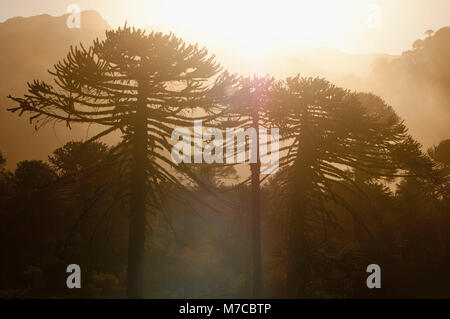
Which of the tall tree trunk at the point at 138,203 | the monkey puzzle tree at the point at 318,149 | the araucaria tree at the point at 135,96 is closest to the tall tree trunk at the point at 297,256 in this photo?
the monkey puzzle tree at the point at 318,149

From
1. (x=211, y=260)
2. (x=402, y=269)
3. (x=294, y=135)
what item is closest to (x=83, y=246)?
(x=211, y=260)

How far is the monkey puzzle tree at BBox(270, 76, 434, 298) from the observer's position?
13328 millimetres

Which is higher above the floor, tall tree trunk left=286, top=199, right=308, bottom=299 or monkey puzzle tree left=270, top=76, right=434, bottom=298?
monkey puzzle tree left=270, top=76, right=434, bottom=298

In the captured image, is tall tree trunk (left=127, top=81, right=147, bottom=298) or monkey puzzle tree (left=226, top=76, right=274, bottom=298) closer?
tall tree trunk (left=127, top=81, right=147, bottom=298)

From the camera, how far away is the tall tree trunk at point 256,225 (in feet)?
41.2

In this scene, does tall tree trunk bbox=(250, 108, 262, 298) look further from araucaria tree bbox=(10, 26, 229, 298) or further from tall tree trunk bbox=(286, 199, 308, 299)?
araucaria tree bbox=(10, 26, 229, 298)

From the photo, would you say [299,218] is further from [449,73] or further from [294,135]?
[449,73]

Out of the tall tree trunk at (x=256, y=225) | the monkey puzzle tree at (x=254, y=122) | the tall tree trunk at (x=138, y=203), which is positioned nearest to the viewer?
the tall tree trunk at (x=138, y=203)

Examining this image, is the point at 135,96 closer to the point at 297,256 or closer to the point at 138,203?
the point at 138,203

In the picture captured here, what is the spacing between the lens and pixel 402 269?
2400 cm

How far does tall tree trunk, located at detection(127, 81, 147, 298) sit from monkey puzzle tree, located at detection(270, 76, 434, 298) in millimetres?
4940

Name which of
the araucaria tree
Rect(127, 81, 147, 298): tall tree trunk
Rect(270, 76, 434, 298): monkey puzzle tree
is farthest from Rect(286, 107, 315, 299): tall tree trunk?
Rect(127, 81, 147, 298): tall tree trunk

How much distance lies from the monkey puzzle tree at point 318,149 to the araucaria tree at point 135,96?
13.2 ft

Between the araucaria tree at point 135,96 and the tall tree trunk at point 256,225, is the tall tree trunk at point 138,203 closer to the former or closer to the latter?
the araucaria tree at point 135,96
